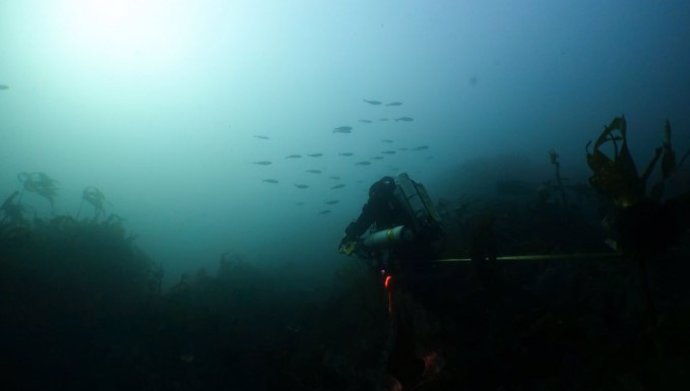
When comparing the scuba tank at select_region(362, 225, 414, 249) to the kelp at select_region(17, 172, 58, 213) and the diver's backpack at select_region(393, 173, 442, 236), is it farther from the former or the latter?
the kelp at select_region(17, 172, 58, 213)

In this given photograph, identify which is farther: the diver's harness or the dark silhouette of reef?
the diver's harness

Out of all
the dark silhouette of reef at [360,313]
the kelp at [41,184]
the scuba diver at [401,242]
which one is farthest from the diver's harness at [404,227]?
the kelp at [41,184]

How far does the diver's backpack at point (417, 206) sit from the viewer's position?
5.26 meters

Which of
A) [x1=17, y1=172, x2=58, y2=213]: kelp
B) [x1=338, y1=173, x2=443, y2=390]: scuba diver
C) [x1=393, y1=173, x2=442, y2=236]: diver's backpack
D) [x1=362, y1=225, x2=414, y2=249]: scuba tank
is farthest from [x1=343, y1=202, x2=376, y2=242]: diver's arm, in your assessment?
[x1=17, y1=172, x2=58, y2=213]: kelp

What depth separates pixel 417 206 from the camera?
554 centimetres

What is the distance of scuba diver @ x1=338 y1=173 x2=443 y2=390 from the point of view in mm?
4953

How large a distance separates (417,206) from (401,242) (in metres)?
0.82

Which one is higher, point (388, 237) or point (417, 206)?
point (417, 206)

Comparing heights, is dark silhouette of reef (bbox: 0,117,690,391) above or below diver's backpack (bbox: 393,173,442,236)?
below

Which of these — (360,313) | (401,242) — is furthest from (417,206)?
(360,313)

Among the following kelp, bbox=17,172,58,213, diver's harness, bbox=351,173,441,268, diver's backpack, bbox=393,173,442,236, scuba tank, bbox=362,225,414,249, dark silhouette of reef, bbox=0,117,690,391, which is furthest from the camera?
kelp, bbox=17,172,58,213

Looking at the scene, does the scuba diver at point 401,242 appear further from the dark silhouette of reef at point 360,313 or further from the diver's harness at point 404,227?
the dark silhouette of reef at point 360,313

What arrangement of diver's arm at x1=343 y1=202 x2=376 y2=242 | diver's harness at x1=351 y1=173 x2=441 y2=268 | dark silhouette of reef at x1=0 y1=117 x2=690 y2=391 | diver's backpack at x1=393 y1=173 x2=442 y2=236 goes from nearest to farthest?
1. dark silhouette of reef at x1=0 y1=117 x2=690 y2=391
2. diver's harness at x1=351 y1=173 x2=441 y2=268
3. diver's backpack at x1=393 y1=173 x2=442 y2=236
4. diver's arm at x1=343 y1=202 x2=376 y2=242

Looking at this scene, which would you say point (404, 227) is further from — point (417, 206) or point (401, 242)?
point (417, 206)
